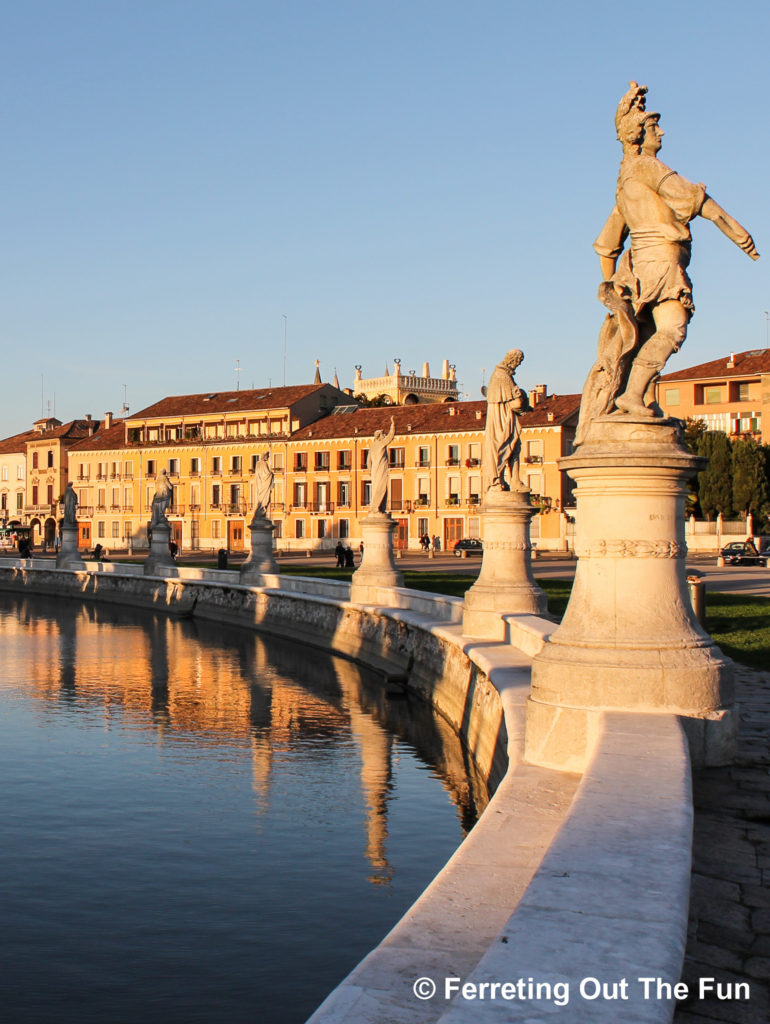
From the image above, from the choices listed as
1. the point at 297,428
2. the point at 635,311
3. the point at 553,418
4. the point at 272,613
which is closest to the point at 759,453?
A: the point at 553,418

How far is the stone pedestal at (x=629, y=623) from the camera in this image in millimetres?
6641

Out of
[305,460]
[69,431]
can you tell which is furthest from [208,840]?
[69,431]

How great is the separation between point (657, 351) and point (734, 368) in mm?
71669

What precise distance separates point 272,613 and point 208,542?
5354 centimetres

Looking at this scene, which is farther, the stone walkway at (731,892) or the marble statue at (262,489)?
the marble statue at (262,489)

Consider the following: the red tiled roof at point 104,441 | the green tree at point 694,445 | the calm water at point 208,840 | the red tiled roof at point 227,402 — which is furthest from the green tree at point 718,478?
the red tiled roof at point 104,441

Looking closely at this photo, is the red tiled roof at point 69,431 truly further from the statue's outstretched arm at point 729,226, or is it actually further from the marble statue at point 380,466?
the statue's outstretched arm at point 729,226

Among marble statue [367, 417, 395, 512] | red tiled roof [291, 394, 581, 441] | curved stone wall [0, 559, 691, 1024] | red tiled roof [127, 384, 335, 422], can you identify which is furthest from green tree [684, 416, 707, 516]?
curved stone wall [0, 559, 691, 1024]

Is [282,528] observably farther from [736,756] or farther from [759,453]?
[736,756]

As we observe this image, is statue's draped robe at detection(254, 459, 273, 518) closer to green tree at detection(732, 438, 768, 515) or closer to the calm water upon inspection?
the calm water

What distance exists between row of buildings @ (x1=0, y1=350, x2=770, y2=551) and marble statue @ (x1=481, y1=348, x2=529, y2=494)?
46959 millimetres

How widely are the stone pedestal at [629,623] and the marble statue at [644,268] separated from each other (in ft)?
1.34

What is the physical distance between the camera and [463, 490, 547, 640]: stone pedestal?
15062 millimetres

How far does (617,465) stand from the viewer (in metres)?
6.94
